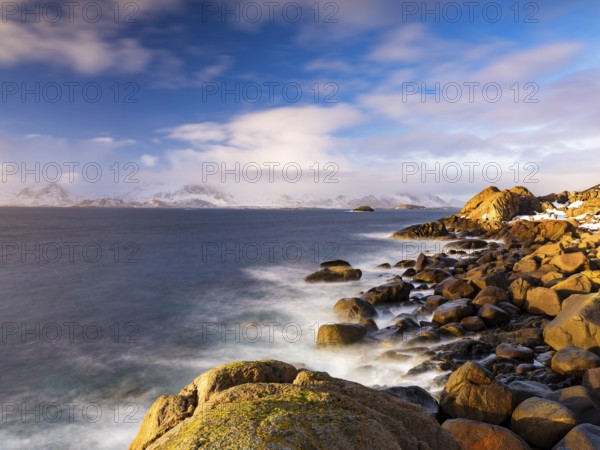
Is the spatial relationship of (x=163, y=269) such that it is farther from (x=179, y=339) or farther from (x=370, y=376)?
(x=370, y=376)

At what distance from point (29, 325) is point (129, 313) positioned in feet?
19.5

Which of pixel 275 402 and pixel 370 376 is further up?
pixel 275 402

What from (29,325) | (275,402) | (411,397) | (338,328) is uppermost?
(275,402)

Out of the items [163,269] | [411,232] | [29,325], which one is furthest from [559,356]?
[411,232]

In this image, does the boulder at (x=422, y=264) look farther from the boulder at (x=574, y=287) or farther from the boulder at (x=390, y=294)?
the boulder at (x=574, y=287)

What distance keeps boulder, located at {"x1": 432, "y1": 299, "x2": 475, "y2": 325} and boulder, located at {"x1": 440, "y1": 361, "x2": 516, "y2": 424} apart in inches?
384

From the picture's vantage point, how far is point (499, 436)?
722 centimetres

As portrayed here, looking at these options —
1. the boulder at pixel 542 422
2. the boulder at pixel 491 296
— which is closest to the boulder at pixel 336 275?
the boulder at pixel 491 296

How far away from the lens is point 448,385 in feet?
30.5

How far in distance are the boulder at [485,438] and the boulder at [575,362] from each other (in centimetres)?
577

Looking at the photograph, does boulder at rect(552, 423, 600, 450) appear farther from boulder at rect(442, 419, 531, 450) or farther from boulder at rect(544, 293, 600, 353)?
boulder at rect(544, 293, 600, 353)

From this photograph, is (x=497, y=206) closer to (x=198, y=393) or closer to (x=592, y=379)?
(x=592, y=379)

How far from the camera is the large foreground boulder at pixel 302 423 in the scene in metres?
3.35

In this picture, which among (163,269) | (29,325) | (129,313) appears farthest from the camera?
(163,269)
